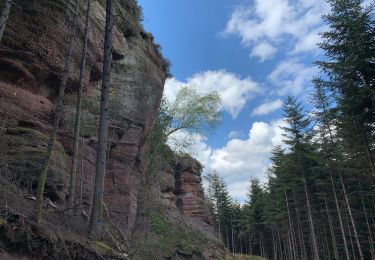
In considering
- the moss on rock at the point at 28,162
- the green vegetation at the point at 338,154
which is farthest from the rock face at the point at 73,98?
the green vegetation at the point at 338,154

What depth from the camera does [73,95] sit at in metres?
15.5

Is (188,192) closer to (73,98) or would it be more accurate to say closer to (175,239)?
(175,239)

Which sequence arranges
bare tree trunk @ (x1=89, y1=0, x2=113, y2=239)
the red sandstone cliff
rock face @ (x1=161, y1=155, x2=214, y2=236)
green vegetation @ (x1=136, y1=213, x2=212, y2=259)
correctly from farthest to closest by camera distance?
rock face @ (x1=161, y1=155, x2=214, y2=236), green vegetation @ (x1=136, y1=213, x2=212, y2=259), the red sandstone cliff, bare tree trunk @ (x1=89, y1=0, x2=113, y2=239)

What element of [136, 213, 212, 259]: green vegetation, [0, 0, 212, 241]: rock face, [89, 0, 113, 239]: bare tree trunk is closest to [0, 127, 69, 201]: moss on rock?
[0, 0, 212, 241]: rock face

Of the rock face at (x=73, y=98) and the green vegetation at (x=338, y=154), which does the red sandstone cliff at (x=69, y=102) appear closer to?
the rock face at (x=73, y=98)

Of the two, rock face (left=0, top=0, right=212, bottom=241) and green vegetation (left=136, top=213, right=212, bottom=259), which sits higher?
rock face (left=0, top=0, right=212, bottom=241)

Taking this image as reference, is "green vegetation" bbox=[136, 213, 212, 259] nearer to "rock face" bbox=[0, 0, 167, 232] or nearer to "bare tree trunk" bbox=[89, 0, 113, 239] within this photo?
"rock face" bbox=[0, 0, 167, 232]

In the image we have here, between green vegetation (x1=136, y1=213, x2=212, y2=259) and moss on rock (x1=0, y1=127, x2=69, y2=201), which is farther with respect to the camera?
green vegetation (x1=136, y1=213, x2=212, y2=259)

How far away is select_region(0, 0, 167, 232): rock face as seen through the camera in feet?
39.2

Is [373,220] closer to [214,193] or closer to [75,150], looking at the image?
[75,150]

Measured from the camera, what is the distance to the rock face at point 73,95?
1194 centimetres

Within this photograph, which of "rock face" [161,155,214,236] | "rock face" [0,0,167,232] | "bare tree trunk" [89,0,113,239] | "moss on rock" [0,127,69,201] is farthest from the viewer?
"rock face" [161,155,214,236]

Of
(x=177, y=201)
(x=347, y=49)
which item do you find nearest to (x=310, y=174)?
(x=177, y=201)

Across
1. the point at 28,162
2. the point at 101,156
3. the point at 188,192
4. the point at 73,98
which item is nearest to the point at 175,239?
the point at 188,192
